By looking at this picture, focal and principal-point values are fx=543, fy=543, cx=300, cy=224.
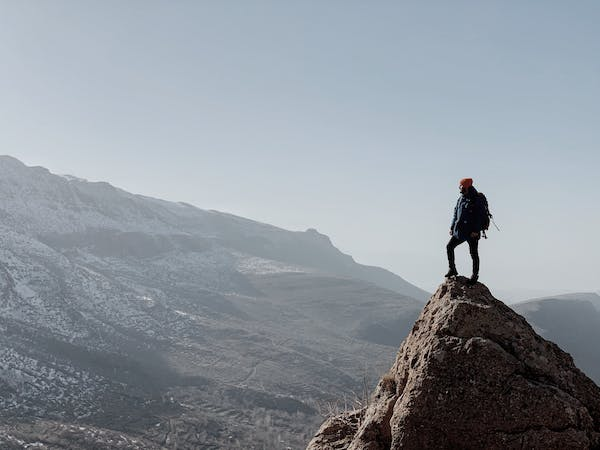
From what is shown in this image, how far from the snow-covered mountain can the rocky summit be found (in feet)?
207

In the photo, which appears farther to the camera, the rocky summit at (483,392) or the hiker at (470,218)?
the hiker at (470,218)

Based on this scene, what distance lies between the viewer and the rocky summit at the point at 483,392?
6211 millimetres

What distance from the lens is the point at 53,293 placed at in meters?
140

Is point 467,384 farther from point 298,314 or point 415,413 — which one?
point 298,314

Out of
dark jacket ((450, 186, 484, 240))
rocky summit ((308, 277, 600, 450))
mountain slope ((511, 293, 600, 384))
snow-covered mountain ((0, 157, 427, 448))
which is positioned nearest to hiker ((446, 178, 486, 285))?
dark jacket ((450, 186, 484, 240))

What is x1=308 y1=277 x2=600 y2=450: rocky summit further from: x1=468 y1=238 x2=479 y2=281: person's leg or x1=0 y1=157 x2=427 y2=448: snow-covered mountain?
x1=0 y1=157 x2=427 y2=448: snow-covered mountain

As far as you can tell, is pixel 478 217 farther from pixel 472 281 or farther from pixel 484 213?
pixel 472 281

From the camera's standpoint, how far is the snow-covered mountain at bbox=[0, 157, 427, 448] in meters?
88.2

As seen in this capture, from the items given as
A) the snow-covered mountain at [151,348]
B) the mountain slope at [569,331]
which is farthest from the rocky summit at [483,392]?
the mountain slope at [569,331]

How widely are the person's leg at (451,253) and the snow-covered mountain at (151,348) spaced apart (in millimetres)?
62244

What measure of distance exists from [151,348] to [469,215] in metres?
133

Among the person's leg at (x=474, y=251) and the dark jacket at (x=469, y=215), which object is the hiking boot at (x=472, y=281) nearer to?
the person's leg at (x=474, y=251)

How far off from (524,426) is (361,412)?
3354 millimetres

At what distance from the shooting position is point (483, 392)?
20.9 ft
